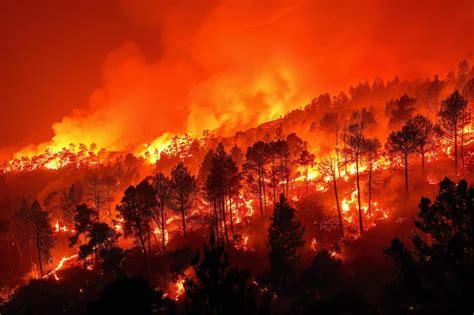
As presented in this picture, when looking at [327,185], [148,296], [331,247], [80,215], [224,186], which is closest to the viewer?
[148,296]

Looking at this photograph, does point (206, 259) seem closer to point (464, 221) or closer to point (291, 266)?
point (464, 221)

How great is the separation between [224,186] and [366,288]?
27816mm

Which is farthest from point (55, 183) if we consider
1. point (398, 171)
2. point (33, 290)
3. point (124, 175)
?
point (398, 171)

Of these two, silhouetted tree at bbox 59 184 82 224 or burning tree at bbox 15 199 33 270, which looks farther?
silhouetted tree at bbox 59 184 82 224

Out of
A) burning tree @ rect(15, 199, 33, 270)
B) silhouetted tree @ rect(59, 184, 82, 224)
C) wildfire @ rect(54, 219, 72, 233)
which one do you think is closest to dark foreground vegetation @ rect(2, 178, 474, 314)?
burning tree @ rect(15, 199, 33, 270)

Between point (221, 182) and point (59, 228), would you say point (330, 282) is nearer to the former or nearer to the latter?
point (221, 182)

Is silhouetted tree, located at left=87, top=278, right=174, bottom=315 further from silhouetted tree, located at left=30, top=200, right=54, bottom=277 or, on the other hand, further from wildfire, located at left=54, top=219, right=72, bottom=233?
wildfire, located at left=54, top=219, right=72, bottom=233

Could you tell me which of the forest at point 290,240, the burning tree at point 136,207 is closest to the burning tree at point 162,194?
the forest at point 290,240

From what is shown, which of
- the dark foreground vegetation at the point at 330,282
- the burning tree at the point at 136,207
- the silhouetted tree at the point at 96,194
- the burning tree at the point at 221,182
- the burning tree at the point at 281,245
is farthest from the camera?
the silhouetted tree at the point at 96,194

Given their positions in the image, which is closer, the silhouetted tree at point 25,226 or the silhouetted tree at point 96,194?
the silhouetted tree at point 25,226

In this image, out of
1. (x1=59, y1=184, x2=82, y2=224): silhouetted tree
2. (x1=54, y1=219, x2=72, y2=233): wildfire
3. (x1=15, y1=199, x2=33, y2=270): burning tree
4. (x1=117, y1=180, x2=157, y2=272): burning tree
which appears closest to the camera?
(x1=117, y1=180, x2=157, y2=272): burning tree

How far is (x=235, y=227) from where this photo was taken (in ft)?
214

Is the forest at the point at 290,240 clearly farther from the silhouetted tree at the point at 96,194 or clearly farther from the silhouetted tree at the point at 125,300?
the silhouetted tree at the point at 96,194

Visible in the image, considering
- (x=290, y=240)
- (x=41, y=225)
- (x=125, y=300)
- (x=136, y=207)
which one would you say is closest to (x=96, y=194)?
(x=41, y=225)
